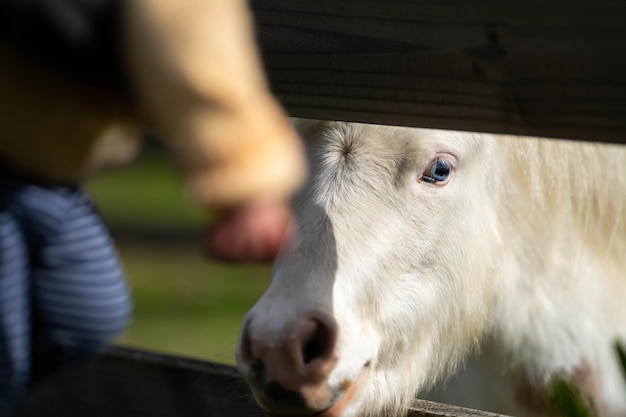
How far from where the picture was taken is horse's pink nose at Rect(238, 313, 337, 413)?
76.3 inches

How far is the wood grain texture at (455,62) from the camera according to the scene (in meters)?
1.40

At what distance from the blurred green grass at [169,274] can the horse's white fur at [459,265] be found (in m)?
2.89

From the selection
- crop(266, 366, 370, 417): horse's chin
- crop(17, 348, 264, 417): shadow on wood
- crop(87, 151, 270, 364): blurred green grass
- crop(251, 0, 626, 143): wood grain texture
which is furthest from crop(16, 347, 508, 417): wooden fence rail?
crop(87, 151, 270, 364): blurred green grass

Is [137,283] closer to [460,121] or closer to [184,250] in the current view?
[184,250]

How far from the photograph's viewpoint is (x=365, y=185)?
7.45 feet

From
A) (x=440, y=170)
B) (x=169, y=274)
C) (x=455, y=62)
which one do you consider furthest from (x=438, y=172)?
(x=169, y=274)

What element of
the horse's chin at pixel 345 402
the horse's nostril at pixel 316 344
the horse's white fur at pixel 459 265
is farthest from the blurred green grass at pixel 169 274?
the horse's nostril at pixel 316 344

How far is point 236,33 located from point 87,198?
1234 millimetres

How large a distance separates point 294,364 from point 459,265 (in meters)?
0.69

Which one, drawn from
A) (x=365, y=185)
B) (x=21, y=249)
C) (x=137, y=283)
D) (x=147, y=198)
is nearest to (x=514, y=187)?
(x=365, y=185)

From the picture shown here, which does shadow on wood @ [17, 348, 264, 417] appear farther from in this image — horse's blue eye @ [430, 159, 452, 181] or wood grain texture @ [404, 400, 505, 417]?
horse's blue eye @ [430, 159, 452, 181]

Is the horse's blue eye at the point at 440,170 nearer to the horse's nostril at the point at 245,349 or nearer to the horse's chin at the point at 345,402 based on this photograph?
the horse's chin at the point at 345,402

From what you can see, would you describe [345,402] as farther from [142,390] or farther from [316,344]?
[142,390]

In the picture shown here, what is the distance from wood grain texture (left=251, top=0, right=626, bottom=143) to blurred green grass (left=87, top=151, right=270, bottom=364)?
3.70 metres
